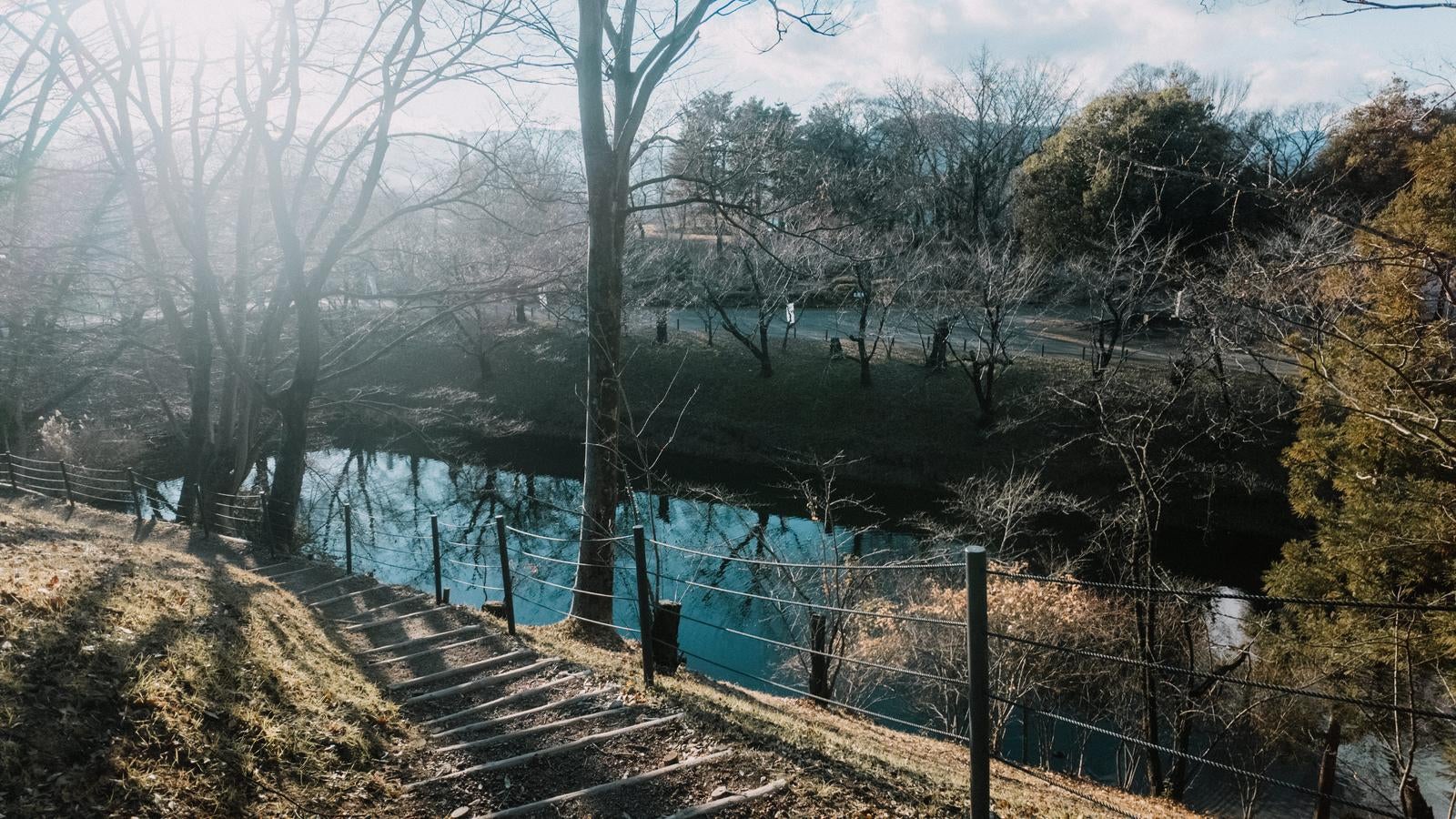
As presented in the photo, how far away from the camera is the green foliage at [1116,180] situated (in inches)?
1004

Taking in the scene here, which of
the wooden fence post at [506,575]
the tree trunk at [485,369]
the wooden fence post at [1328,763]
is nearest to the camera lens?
the wooden fence post at [506,575]

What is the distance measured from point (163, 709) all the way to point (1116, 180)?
1083 inches

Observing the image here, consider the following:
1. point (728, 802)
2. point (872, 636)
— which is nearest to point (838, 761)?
point (728, 802)

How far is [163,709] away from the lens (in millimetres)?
4066

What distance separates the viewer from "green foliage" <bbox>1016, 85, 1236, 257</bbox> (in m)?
25.5

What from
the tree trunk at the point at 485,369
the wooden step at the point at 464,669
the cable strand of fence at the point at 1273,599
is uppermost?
the tree trunk at the point at 485,369

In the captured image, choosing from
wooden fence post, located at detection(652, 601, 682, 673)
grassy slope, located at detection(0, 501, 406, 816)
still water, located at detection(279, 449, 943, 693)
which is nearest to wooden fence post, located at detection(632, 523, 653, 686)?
wooden fence post, located at detection(652, 601, 682, 673)

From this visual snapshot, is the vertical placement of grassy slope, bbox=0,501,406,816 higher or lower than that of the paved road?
lower

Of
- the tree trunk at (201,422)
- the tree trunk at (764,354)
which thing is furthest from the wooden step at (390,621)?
the tree trunk at (764,354)

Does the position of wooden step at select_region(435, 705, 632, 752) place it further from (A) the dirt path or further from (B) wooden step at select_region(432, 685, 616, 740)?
(B) wooden step at select_region(432, 685, 616, 740)

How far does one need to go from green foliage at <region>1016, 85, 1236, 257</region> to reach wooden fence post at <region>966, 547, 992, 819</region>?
23.8 m

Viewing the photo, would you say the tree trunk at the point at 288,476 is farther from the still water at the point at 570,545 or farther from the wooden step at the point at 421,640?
the wooden step at the point at 421,640

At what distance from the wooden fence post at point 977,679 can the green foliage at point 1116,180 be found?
23797 millimetres

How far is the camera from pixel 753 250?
24906 mm
